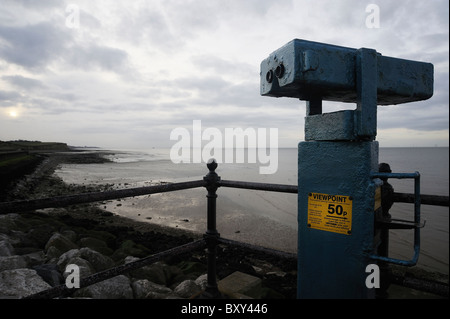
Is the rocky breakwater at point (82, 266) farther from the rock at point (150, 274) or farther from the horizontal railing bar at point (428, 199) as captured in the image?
the horizontal railing bar at point (428, 199)

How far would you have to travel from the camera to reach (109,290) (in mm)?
3113

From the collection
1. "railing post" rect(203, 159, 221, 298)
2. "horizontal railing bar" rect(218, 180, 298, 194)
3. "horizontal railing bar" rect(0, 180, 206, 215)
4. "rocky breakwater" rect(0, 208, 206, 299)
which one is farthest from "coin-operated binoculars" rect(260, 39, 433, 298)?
"rocky breakwater" rect(0, 208, 206, 299)

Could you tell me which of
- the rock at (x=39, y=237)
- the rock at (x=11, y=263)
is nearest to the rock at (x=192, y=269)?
the rock at (x=11, y=263)

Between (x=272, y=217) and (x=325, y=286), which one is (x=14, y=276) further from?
(x=272, y=217)

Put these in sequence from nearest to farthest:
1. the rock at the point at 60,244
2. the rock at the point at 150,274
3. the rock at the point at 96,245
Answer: the rock at the point at 150,274 → the rock at the point at 60,244 → the rock at the point at 96,245

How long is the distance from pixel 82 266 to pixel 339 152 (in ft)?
12.9

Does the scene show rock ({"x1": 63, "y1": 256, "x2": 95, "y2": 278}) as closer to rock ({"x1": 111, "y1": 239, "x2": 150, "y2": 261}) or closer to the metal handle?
rock ({"x1": 111, "y1": 239, "x2": 150, "y2": 261})

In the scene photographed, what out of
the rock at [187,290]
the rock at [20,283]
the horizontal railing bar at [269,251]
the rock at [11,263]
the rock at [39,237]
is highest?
the horizontal railing bar at [269,251]

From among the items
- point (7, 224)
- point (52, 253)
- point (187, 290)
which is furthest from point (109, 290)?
point (7, 224)

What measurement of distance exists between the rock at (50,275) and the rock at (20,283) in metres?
0.22

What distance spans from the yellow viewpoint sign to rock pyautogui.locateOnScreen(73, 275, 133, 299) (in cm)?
262

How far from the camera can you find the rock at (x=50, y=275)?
3.49m

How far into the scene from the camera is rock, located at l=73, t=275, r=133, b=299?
2.99 metres

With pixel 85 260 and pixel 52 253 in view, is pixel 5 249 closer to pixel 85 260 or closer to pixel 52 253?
pixel 52 253
